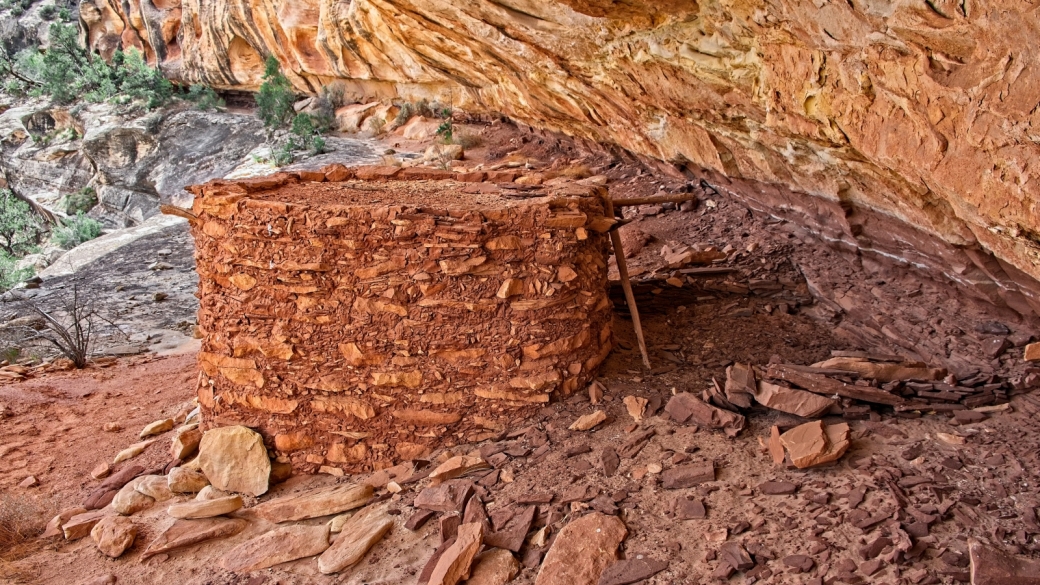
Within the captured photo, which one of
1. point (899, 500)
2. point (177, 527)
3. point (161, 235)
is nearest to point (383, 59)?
point (161, 235)

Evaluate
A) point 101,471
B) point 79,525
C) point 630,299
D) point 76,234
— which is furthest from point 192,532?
point 76,234

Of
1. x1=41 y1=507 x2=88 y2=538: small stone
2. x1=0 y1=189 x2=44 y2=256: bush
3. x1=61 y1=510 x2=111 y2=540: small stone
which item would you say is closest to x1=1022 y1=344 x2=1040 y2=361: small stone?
x1=61 y1=510 x2=111 y2=540: small stone

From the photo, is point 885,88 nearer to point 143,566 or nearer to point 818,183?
point 818,183

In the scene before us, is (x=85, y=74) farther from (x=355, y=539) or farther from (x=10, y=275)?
(x=355, y=539)

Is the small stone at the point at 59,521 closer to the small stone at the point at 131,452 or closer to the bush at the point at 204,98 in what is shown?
the small stone at the point at 131,452

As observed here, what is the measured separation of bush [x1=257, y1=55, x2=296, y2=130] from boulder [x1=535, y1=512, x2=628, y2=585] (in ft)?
48.6

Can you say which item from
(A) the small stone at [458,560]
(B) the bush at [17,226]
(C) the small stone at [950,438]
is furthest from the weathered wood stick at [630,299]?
(B) the bush at [17,226]

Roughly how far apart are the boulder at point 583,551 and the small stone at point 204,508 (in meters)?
1.87

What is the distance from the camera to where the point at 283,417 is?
13.6 feet

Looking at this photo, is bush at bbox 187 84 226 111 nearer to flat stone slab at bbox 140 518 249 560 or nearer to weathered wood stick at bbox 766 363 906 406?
flat stone slab at bbox 140 518 249 560

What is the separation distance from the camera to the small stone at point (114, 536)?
3.67m

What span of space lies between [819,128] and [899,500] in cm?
199

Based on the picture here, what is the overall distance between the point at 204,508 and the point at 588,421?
213 centimetres

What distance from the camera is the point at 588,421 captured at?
12.9 ft
